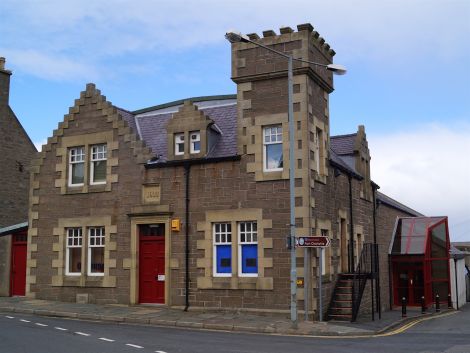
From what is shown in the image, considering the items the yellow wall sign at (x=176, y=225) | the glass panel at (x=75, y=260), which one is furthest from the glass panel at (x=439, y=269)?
the glass panel at (x=75, y=260)

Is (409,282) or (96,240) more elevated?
(96,240)

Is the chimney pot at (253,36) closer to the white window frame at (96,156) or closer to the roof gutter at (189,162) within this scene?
the roof gutter at (189,162)

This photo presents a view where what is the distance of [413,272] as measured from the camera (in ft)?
101

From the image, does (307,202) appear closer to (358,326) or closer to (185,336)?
(358,326)

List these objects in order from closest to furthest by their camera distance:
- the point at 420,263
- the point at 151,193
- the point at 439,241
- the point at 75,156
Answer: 1. the point at 151,193
2. the point at 75,156
3. the point at 420,263
4. the point at 439,241

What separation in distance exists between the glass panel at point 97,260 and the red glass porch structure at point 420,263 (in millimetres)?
15912

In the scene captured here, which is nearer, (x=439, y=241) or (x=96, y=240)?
(x=96, y=240)

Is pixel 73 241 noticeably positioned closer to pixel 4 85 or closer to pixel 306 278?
pixel 306 278

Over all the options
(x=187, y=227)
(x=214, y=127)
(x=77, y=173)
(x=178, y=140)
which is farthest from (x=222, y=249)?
(x=77, y=173)

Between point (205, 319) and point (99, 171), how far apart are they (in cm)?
825

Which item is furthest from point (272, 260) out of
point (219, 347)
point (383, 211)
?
point (383, 211)

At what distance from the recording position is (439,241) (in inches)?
1254

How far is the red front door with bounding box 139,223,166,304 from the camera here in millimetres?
21172

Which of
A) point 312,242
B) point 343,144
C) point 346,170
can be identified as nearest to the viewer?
point 312,242
